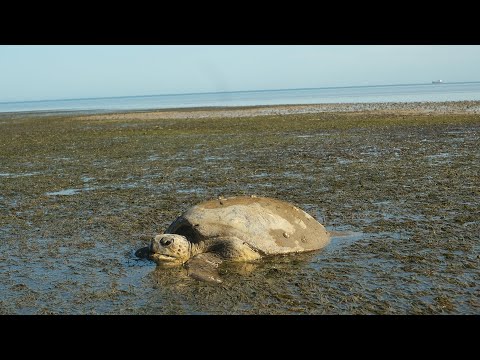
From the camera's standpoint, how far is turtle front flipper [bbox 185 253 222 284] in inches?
293

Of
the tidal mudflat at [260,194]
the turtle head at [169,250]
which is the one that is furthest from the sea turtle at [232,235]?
the tidal mudflat at [260,194]

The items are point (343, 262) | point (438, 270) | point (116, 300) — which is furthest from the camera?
point (343, 262)

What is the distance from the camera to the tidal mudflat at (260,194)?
659 cm

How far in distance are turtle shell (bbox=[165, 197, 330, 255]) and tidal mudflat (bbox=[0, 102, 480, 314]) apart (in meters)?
0.28

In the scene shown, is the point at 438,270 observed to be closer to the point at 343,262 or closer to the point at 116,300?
the point at 343,262

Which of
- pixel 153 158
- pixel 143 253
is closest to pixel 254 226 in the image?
pixel 143 253

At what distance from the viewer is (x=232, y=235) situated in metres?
8.36

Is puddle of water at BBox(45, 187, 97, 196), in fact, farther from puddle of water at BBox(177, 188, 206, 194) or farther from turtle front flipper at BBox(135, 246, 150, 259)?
turtle front flipper at BBox(135, 246, 150, 259)

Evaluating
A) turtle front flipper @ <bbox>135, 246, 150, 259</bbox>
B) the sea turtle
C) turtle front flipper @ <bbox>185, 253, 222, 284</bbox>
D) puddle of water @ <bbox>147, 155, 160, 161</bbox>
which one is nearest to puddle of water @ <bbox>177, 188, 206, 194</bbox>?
the sea turtle

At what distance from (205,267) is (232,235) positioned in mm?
794

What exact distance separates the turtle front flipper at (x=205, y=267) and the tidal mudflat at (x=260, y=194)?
14 cm
